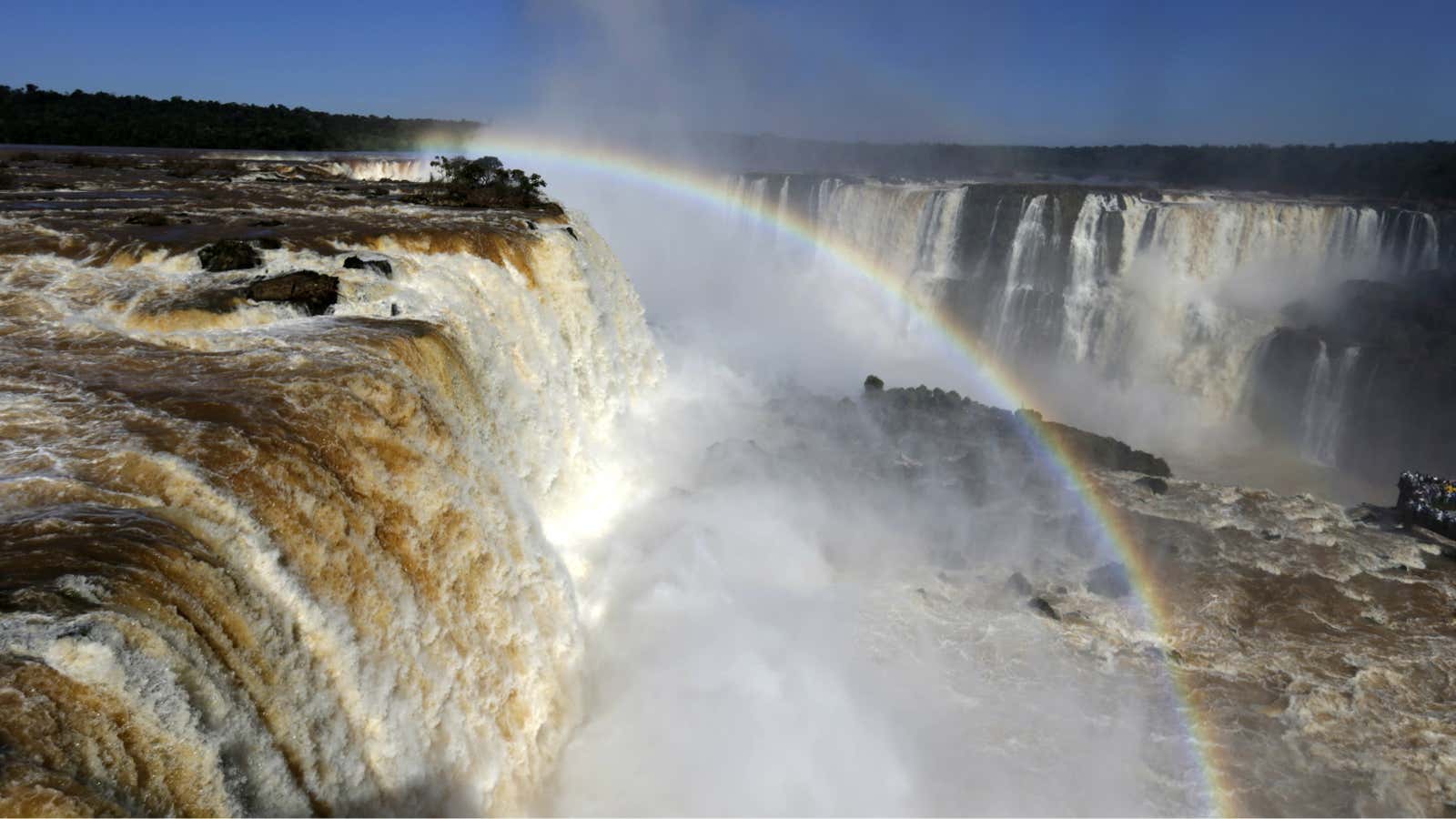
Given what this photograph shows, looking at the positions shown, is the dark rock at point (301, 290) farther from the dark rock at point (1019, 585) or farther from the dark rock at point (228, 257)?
the dark rock at point (1019, 585)

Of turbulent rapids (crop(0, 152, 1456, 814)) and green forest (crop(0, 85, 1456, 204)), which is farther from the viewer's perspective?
green forest (crop(0, 85, 1456, 204))

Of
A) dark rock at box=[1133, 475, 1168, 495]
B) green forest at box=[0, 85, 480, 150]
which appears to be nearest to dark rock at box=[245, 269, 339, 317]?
dark rock at box=[1133, 475, 1168, 495]

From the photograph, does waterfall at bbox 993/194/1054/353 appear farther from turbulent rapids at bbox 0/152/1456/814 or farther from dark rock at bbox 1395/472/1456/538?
dark rock at bbox 1395/472/1456/538

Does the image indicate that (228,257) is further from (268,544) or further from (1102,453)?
(1102,453)

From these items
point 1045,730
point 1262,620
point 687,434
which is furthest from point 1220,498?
point 687,434

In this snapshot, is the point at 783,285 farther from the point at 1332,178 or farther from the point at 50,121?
the point at 50,121

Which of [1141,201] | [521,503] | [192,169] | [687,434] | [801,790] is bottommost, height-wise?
[801,790]

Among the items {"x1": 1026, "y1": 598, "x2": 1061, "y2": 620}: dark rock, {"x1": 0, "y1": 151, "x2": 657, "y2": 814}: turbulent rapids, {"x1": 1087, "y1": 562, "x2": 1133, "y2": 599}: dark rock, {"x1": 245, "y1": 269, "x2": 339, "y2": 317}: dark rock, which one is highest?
{"x1": 245, "y1": 269, "x2": 339, "y2": 317}: dark rock

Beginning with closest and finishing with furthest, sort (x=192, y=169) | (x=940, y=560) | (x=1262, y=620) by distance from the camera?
(x=1262, y=620)
(x=940, y=560)
(x=192, y=169)

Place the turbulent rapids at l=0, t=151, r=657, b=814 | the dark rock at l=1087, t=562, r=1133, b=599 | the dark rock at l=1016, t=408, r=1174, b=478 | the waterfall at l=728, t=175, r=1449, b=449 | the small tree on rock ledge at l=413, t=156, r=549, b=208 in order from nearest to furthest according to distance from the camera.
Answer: the turbulent rapids at l=0, t=151, r=657, b=814
the dark rock at l=1087, t=562, r=1133, b=599
the dark rock at l=1016, t=408, r=1174, b=478
the small tree on rock ledge at l=413, t=156, r=549, b=208
the waterfall at l=728, t=175, r=1449, b=449
